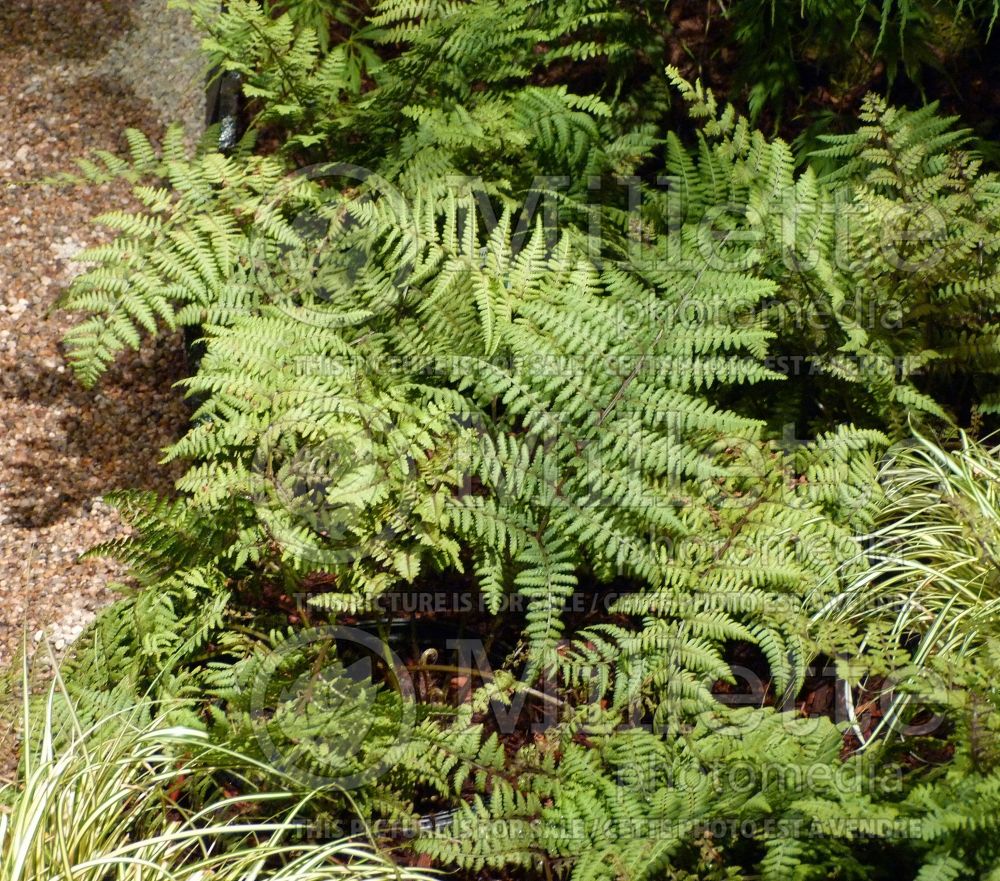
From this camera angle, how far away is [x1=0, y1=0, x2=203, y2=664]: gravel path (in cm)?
282

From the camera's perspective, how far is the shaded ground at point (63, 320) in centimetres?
282

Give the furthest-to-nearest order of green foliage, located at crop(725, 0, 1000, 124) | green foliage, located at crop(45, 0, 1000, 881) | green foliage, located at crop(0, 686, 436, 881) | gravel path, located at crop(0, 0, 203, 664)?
green foliage, located at crop(725, 0, 1000, 124)
gravel path, located at crop(0, 0, 203, 664)
green foliage, located at crop(45, 0, 1000, 881)
green foliage, located at crop(0, 686, 436, 881)

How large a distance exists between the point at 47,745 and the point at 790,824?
4.83ft

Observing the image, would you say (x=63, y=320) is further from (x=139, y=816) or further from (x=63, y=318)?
(x=139, y=816)

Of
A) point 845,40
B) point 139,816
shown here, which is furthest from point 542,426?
point 845,40

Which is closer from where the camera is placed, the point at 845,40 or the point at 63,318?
the point at 845,40

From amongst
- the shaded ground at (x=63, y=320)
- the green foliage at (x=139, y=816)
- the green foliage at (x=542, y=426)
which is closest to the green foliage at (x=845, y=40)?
the green foliage at (x=542, y=426)

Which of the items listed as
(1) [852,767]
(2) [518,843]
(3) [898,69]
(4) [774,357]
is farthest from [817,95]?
(2) [518,843]

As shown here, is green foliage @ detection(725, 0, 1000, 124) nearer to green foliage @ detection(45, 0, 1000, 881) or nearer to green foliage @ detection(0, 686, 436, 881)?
green foliage @ detection(45, 0, 1000, 881)

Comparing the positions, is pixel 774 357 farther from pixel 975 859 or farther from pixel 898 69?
pixel 975 859

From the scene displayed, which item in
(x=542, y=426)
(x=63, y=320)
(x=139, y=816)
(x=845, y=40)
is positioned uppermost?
(x=845, y=40)

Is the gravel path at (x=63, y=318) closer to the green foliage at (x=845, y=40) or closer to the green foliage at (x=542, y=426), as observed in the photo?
the green foliage at (x=542, y=426)

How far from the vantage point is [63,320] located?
3174mm

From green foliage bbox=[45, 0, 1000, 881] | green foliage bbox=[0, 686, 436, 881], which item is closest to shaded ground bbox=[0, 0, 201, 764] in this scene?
green foliage bbox=[45, 0, 1000, 881]
